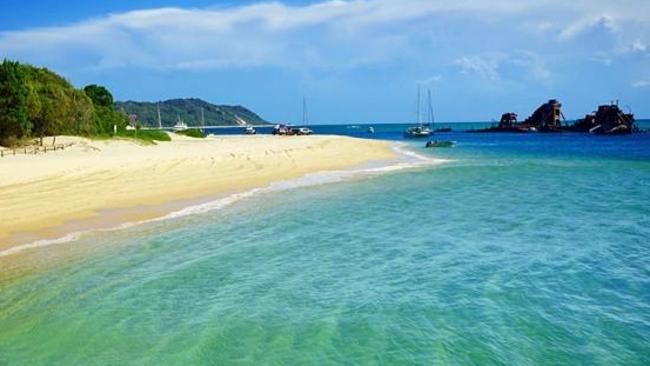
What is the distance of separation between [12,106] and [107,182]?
21.6 m

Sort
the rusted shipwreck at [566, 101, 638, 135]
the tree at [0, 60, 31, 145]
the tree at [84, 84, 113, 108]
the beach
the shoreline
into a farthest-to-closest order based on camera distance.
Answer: the rusted shipwreck at [566, 101, 638, 135], the tree at [84, 84, 113, 108], the tree at [0, 60, 31, 145], the beach, the shoreline

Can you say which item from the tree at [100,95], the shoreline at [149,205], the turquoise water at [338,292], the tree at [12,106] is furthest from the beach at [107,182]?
the tree at [100,95]

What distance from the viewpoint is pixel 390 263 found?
42.8 feet

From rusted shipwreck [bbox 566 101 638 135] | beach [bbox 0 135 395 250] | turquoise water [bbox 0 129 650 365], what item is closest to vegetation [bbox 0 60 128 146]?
beach [bbox 0 135 395 250]

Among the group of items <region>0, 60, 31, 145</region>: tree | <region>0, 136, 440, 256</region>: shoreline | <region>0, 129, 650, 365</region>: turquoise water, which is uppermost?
<region>0, 60, 31, 145</region>: tree

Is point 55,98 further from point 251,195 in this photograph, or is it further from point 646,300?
point 646,300

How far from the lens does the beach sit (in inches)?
703

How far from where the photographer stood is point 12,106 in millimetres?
42500

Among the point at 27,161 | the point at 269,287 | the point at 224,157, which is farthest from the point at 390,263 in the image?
the point at 224,157

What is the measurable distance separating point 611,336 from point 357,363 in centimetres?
383

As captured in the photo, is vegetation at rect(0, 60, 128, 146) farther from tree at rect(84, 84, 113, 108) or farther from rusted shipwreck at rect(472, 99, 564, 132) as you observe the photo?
rusted shipwreck at rect(472, 99, 564, 132)

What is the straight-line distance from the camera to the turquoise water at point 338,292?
825cm

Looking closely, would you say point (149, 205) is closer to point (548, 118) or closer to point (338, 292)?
point (338, 292)

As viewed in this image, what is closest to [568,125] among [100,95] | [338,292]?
[100,95]
